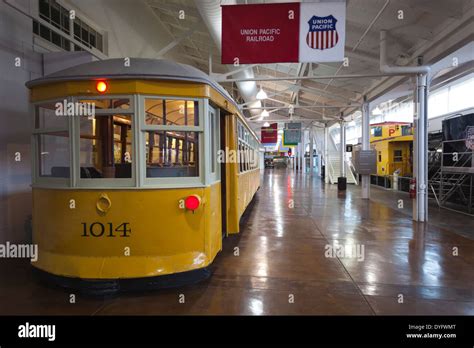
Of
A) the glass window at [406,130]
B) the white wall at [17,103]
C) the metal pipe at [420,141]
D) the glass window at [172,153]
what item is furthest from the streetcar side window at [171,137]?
the glass window at [406,130]

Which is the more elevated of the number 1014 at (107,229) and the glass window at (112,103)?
the glass window at (112,103)

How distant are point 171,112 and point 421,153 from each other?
701 cm

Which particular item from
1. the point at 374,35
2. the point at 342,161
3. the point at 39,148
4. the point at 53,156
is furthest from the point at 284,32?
the point at 342,161

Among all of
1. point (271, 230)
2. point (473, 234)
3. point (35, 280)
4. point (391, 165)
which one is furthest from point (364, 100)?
point (35, 280)

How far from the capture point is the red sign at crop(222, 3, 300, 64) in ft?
18.6

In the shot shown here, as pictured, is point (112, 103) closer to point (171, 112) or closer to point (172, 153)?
point (171, 112)

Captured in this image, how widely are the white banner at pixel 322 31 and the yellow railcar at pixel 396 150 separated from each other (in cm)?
1245

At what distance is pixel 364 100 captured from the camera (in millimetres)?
12703

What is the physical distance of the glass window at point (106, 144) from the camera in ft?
13.5

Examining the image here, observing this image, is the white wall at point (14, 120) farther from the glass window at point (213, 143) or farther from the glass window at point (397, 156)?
the glass window at point (397, 156)

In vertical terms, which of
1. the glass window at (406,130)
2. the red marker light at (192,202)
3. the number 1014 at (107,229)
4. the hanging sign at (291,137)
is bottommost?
the number 1014 at (107,229)

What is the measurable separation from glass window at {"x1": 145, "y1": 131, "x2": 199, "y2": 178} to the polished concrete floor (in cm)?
151

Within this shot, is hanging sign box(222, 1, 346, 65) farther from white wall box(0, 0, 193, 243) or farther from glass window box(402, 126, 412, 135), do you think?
glass window box(402, 126, 412, 135)

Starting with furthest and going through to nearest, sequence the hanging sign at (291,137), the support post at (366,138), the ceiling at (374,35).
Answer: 1. the hanging sign at (291,137)
2. the support post at (366,138)
3. the ceiling at (374,35)
